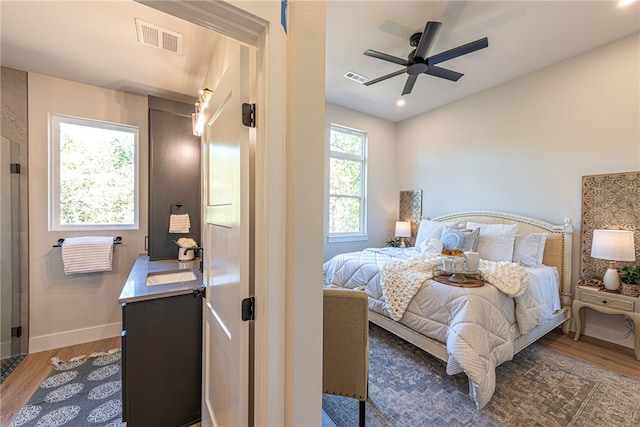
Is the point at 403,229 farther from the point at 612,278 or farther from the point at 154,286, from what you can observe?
the point at 154,286

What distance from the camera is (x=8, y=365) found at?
2.22m

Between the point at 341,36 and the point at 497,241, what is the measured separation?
2983 mm

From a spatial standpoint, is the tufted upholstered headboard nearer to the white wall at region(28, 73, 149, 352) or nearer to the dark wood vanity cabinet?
the dark wood vanity cabinet

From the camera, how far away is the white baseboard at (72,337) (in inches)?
97.4

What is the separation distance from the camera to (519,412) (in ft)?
5.68

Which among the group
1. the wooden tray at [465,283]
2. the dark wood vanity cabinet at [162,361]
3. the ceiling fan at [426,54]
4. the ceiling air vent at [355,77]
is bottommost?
the dark wood vanity cabinet at [162,361]

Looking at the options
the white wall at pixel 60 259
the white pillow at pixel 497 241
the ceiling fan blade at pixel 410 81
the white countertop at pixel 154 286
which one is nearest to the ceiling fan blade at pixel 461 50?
the ceiling fan blade at pixel 410 81

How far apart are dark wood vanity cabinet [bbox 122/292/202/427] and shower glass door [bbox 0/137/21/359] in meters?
1.86

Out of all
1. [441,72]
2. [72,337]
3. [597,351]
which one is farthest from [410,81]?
[72,337]

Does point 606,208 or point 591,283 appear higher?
point 606,208

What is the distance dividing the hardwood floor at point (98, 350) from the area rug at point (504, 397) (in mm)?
210

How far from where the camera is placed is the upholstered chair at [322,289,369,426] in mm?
1572

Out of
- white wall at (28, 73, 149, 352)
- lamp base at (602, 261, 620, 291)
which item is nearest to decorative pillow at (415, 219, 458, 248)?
lamp base at (602, 261, 620, 291)

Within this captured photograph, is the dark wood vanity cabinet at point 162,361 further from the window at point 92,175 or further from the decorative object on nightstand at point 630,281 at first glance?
the decorative object on nightstand at point 630,281
